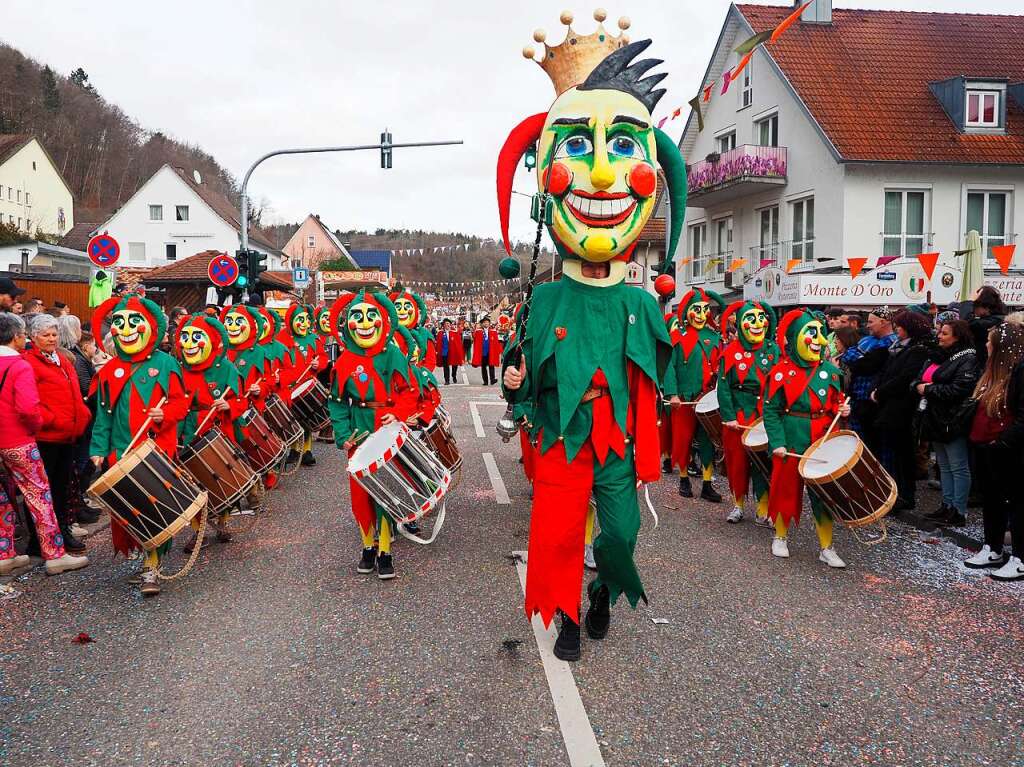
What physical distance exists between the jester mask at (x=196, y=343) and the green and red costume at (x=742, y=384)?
→ 4749mm

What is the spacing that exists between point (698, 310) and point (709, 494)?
78.5 inches

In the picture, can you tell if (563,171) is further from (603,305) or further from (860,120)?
(860,120)

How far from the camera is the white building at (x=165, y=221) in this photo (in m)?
49.5

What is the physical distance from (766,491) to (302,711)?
4635mm

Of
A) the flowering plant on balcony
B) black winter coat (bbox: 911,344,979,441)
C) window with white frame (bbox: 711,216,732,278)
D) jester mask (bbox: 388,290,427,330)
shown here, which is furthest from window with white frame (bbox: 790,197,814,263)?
black winter coat (bbox: 911,344,979,441)

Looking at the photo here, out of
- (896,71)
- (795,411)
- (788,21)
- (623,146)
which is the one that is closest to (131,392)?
(623,146)

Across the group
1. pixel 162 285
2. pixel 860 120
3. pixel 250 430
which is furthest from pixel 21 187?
pixel 250 430

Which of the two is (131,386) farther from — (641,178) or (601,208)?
(641,178)

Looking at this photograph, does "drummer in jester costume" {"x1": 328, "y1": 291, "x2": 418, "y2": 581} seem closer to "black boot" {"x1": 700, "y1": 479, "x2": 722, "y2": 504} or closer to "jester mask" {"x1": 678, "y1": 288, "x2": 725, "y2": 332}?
"black boot" {"x1": 700, "y1": 479, "x2": 722, "y2": 504}

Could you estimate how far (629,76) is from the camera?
4594 mm

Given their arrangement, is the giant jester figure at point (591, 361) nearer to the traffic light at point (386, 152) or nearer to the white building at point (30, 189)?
the traffic light at point (386, 152)

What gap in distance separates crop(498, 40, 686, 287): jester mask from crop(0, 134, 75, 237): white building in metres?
47.3

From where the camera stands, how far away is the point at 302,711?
12.1 ft

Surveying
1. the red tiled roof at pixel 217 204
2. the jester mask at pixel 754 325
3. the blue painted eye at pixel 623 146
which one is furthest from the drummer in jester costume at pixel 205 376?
the red tiled roof at pixel 217 204
